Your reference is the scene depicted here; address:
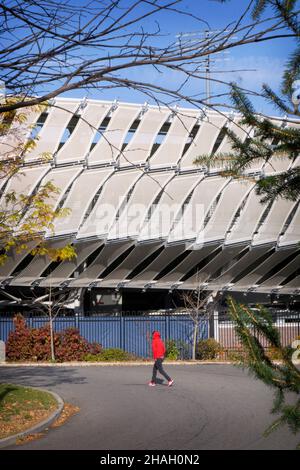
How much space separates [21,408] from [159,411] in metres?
2.68

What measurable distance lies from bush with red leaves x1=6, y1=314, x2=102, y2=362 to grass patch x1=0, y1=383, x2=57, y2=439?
37.7ft

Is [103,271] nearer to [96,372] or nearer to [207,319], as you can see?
[207,319]

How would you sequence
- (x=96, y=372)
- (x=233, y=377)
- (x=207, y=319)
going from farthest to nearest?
(x=207, y=319), (x=96, y=372), (x=233, y=377)

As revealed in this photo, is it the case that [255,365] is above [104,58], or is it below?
below

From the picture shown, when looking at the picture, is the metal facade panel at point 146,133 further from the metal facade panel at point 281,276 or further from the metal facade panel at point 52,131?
the metal facade panel at point 281,276

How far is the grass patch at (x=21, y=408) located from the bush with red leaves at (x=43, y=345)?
1148 cm

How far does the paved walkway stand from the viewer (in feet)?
33.3

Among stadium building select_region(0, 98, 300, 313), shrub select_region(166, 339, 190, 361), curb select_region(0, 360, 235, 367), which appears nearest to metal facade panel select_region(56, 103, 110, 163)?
stadium building select_region(0, 98, 300, 313)

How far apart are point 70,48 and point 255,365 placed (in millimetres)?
3746

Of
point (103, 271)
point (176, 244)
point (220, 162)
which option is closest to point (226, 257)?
point (176, 244)

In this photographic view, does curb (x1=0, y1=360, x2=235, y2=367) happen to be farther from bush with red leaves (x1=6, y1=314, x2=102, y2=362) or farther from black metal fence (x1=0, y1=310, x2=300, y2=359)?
black metal fence (x1=0, y1=310, x2=300, y2=359)

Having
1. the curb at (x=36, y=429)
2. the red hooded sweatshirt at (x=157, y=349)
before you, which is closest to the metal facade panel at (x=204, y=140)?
the red hooded sweatshirt at (x=157, y=349)

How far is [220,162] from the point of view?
7312mm

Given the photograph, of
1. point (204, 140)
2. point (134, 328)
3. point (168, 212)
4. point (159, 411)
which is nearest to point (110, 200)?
point (168, 212)
